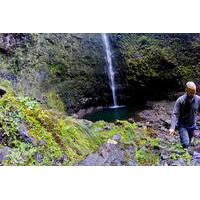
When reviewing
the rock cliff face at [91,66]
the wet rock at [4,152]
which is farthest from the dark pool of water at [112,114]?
the wet rock at [4,152]

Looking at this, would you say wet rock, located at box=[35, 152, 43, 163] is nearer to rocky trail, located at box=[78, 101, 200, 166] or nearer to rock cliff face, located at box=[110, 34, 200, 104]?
rocky trail, located at box=[78, 101, 200, 166]

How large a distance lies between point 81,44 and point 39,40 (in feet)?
2.84

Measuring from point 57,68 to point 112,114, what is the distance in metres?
1.05

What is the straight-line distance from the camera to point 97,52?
7.00m

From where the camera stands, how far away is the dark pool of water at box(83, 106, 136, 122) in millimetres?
5801

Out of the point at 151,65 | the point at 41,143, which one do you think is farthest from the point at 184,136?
the point at 151,65

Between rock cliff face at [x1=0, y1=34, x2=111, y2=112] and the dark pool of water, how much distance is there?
0.28 metres

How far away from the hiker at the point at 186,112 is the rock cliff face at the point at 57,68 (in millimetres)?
1903

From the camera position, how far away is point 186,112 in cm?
381

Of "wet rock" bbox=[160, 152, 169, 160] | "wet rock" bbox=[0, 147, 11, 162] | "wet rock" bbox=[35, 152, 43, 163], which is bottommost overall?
"wet rock" bbox=[160, 152, 169, 160]

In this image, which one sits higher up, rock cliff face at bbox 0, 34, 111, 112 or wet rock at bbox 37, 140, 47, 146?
rock cliff face at bbox 0, 34, 111, 112

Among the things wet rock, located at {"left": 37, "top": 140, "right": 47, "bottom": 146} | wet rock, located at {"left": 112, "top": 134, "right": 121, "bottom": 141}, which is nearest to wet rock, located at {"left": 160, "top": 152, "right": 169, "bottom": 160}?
wet rock, located at {"left": 112, "top": 134, "right": 121, "bottom": 141}

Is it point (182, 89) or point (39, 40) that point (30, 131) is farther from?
point (182, 89)
